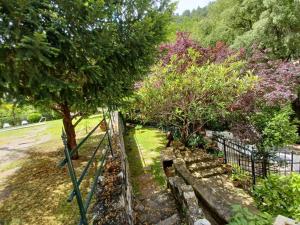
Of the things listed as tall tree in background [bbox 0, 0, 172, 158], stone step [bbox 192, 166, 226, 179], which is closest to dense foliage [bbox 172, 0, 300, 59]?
tall tree in background [bbox 0, 0, 172, 158]

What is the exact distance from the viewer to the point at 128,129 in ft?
46.3

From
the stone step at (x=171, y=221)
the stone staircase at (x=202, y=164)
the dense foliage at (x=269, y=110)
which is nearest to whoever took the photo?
the stone step at (x=171, y=221)

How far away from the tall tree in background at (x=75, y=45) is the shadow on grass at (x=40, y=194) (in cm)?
186

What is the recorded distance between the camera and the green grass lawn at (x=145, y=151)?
6836 millimetres

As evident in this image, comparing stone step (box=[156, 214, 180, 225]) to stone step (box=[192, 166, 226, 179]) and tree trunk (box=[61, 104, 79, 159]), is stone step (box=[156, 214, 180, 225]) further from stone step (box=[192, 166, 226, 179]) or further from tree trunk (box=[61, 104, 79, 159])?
tree trunk (box=[61, 104, 79, 159])

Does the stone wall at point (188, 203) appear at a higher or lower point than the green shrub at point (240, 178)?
higher

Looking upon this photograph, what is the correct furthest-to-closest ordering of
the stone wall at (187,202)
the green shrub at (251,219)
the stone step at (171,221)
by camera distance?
1. the stone step at (171,221)
2. the stone wall at (187,202)
3. the green shrub at (251,219)

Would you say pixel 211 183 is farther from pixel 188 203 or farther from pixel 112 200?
pixel 112 200

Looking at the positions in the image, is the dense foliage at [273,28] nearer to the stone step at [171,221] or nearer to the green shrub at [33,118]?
the stone step at [171,221]

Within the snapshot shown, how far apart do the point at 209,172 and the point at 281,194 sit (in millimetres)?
3216

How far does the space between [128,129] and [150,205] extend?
9.27 meters

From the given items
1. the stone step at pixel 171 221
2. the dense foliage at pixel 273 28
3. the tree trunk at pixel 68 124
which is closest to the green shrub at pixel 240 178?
the stone step at pixel 171 221

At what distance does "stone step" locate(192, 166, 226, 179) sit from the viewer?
21.3 feet

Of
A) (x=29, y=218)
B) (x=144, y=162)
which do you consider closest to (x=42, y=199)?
(x=29, y=218)
